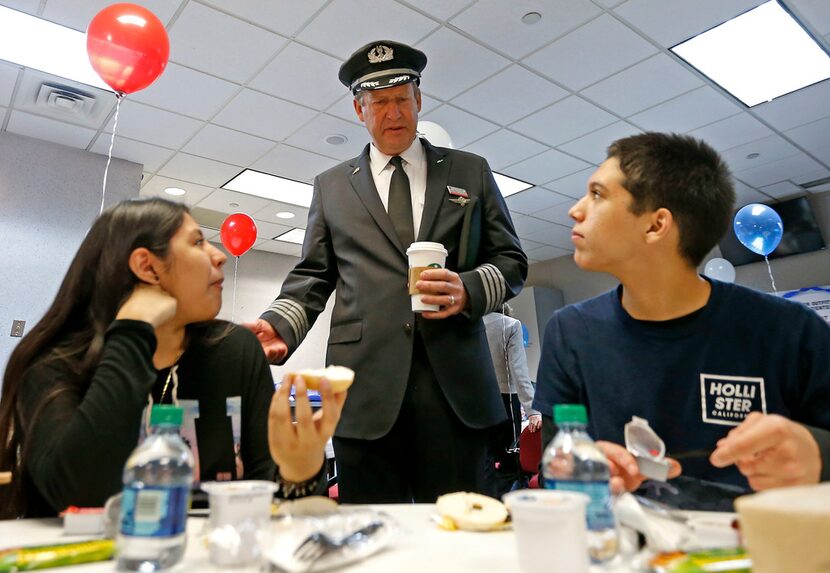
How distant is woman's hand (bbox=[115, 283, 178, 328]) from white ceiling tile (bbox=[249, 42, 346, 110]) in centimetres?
247

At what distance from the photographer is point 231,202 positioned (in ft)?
17.7

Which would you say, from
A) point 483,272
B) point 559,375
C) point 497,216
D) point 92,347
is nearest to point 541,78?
point 497,216

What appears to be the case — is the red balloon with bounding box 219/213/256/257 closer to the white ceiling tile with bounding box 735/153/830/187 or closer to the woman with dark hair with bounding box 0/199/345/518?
the woman with dark hair with bounding box 0/199/345/518

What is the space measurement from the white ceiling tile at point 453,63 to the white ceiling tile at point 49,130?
2634 millimetres

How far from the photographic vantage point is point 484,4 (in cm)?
283

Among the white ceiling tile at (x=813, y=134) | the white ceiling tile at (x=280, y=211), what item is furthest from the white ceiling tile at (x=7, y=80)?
the white ceiling tile at (x=813, y=134)

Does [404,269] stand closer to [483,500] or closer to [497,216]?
[497,216]

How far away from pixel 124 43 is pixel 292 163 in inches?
89.6

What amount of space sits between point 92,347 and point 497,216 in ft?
3.27

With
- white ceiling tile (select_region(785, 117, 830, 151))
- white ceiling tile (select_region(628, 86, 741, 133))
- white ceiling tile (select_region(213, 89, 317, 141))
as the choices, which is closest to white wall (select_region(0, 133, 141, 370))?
white ceiling tile (select_region(213, 89, 317, 141))

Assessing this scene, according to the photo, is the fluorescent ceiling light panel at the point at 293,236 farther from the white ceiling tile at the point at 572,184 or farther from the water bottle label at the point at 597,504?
the water bottle label at the point at 597,504

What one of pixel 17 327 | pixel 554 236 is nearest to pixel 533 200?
pixel 554 236

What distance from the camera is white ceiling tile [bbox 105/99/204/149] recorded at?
371 centimetres

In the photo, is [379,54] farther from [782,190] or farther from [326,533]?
[782,190]
